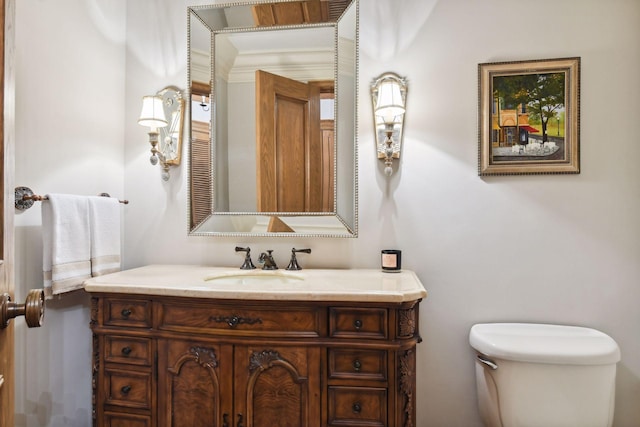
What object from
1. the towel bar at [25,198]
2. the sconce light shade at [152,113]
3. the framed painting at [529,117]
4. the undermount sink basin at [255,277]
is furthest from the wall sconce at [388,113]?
the towel bar at [25,198]

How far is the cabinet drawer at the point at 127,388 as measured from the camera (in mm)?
1513

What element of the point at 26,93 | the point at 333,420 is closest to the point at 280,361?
the point at 333,420

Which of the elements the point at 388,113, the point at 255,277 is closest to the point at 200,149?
the point at 255,277

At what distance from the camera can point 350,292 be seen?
1374mm

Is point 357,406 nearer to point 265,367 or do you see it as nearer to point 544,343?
point 265,367

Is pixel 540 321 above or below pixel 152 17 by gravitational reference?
below

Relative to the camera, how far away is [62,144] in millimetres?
1711

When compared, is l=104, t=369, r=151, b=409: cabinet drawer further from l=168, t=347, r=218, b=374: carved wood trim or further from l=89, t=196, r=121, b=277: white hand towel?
l=89, t=196, r=121, b=277: white hand towel

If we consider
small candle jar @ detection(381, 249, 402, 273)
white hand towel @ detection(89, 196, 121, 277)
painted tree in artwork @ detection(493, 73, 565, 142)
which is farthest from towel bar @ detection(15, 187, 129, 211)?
painted tree in artwork @ detection(493, 73, 565, 142)

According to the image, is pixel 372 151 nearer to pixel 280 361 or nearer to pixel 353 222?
pixel 353 222

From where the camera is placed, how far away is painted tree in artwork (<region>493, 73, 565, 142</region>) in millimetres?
1778

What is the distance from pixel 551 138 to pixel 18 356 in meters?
2.44

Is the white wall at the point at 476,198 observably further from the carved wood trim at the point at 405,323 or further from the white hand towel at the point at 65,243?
the carved wood trim at the point at 405,323

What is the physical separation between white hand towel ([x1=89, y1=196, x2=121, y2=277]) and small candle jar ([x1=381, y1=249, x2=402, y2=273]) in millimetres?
1319
